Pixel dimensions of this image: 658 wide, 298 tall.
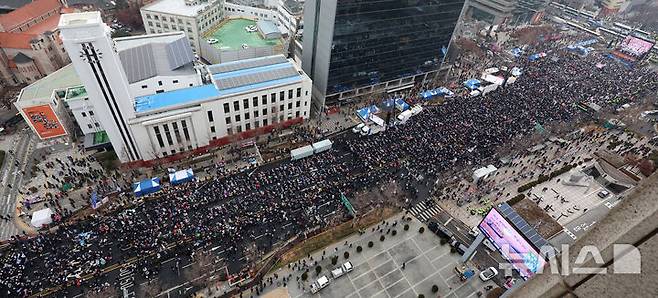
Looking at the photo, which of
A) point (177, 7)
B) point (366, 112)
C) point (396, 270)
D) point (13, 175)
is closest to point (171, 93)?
point (13, 175)

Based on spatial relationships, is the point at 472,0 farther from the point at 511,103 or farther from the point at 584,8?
the point at 511,103

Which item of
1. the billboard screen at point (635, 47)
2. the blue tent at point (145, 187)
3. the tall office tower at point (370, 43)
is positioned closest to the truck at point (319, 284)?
the blue tent at point (145, 187)

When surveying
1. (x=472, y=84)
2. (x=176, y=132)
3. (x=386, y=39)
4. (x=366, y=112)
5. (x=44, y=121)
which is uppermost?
(x=386, y=39)

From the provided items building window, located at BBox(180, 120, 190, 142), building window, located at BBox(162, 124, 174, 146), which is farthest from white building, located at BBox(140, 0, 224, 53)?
building window, located at BBox(162, 124, 174, 146)

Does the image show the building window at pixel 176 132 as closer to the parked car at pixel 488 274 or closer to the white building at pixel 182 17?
the white building at pixel 182 17

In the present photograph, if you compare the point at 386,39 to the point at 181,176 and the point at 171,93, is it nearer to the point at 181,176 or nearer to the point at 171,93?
the point at 171,93

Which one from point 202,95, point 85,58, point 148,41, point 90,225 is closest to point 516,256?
point 202,95
